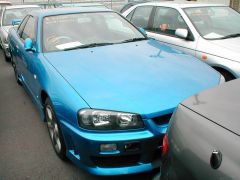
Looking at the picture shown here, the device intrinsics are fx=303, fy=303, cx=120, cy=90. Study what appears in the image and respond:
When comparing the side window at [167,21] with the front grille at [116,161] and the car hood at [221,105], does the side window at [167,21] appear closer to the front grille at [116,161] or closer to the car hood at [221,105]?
the front grille at [116,161]

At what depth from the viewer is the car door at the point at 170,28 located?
4.76 m

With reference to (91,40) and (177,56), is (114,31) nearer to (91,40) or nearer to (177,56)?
(91,40)

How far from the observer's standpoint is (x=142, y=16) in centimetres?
609

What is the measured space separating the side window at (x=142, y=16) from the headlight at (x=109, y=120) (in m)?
3.65

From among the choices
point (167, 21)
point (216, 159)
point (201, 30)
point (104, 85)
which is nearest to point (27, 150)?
point (104, 85)

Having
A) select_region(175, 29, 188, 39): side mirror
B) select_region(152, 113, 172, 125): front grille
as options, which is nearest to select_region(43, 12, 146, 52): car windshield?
select_region(175, 29, 188, 39): side mirror

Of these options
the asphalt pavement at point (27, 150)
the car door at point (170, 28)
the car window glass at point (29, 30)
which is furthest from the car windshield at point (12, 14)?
the car door at point (170, 28)

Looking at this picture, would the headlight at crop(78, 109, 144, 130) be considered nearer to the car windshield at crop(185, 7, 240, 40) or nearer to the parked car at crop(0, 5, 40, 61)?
the car windshield at crop(185, 7, 240, 40)

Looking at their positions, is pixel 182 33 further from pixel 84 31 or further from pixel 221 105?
pixel 221 105

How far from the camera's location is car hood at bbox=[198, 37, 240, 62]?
13.5ft

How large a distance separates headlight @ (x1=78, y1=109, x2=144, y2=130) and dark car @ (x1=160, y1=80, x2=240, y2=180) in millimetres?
691

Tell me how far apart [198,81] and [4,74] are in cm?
514

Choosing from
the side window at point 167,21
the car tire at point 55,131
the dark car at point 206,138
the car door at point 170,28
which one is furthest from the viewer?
the side window at point 167,21

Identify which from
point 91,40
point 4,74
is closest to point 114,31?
point 91,40
